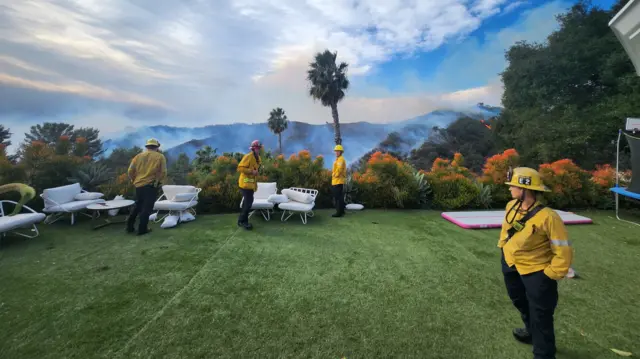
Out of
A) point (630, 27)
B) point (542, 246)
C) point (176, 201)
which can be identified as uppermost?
point (630, 27)

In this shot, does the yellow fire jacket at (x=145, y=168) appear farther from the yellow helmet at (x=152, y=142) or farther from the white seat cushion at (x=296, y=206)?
the white seat cushion at (x=296, y=206)

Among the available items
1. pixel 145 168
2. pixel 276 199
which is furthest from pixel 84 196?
pixel 276 199

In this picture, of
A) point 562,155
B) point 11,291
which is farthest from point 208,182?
point 562,155

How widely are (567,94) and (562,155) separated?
185 inches

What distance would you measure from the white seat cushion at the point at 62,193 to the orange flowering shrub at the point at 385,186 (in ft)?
19.5

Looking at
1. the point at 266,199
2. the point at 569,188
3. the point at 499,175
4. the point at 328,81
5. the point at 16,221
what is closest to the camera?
the point at 16,221

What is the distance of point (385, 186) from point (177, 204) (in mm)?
4737

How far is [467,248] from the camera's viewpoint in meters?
4.36

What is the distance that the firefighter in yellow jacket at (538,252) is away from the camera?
1.68 meters

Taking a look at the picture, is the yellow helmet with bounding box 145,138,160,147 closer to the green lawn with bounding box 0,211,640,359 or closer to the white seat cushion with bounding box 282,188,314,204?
the green lawn with bounding box 0,211,640,359

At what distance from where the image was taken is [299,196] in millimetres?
5914

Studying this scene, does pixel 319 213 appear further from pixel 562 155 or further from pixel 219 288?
pixel 562 155

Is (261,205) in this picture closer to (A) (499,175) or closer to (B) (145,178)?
(B) (145,178)

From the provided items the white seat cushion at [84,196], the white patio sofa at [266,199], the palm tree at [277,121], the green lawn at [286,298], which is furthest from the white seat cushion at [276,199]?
the palm tree at [277,121]
